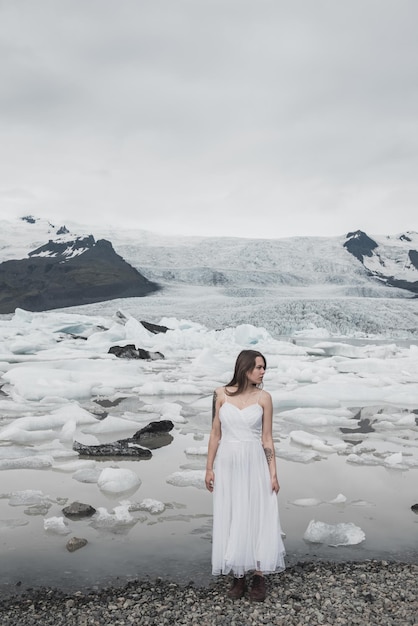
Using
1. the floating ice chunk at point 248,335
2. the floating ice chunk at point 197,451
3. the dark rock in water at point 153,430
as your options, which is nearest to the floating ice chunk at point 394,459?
the floating ice chunk at point 197,451

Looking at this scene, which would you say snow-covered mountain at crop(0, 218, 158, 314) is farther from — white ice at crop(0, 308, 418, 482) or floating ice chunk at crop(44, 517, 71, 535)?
floating ice chunk at crop(44, 517, 71, 535)

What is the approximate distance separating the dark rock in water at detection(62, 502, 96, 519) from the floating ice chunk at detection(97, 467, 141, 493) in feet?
1.83

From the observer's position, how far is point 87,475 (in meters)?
5.66

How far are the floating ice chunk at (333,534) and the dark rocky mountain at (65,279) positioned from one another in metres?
55.8

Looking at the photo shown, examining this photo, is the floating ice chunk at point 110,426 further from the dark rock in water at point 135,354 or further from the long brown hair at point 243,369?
the dark rock in water at point 135,354

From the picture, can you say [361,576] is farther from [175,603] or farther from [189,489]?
[189,489]

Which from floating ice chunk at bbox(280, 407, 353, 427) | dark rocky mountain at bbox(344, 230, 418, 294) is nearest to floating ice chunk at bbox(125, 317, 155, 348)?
floating ice chunk at bbox(280, 407, 353, 427)

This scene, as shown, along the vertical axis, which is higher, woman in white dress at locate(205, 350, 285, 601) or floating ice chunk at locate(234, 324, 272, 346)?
woman in white dress at locate(205, 350, 285, 601)

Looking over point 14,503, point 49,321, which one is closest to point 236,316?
point 49,321

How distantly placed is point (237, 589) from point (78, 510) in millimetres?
1920

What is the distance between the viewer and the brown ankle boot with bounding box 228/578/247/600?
3.13 m

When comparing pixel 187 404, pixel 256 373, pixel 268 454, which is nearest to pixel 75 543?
pixel 268 454

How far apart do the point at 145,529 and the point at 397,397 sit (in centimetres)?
807

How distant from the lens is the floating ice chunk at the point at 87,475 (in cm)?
554
